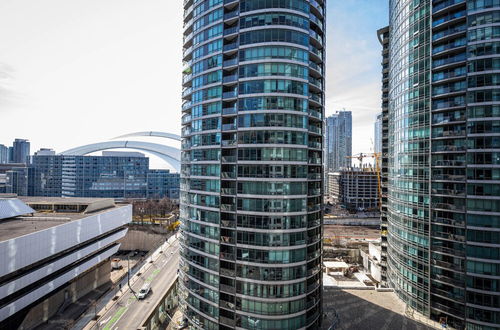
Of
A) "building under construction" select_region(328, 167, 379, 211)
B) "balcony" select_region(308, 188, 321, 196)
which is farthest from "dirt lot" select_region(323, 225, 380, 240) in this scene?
"balcony" select_region(308, 188, 321, 196)

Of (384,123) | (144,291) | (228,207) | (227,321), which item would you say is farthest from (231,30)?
(144,291)

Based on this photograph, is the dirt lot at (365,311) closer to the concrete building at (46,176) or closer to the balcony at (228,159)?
the balcony at (228,159)

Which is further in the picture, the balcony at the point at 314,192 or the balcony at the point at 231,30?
the balcony at the point at 314,192

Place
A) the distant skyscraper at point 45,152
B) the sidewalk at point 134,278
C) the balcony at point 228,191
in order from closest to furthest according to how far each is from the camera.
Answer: the balcony at point 228,191
the sidewalk at point 134,278
the distant skyscraper at point 45,152

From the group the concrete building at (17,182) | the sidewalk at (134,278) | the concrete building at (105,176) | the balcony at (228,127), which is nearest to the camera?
the balcony at (228,127)

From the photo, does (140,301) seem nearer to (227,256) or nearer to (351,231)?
(227,256)

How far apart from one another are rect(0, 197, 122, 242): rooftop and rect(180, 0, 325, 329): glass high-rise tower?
1261 inches

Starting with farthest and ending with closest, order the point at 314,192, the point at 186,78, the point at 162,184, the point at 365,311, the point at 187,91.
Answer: the point at 162,184
the point at 186,78
the point at 187,91
the point at 365,311
the point at 314,192

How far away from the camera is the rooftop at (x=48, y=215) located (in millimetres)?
47281

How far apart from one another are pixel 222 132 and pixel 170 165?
15932cm

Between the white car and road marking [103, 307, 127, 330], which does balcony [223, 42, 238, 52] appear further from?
the white car

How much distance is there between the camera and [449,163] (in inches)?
1641

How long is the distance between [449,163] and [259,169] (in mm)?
31394

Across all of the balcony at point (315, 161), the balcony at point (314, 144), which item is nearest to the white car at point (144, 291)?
the balcony at point (315, 161)
